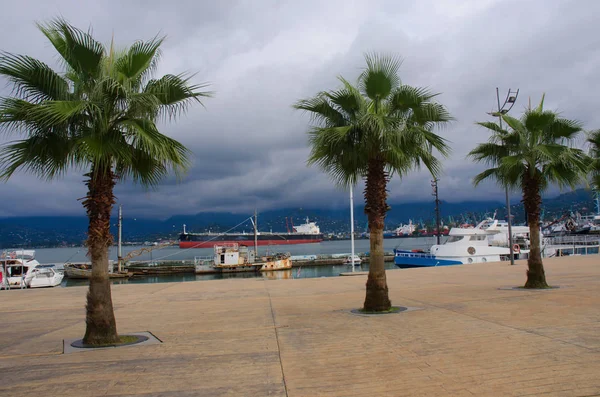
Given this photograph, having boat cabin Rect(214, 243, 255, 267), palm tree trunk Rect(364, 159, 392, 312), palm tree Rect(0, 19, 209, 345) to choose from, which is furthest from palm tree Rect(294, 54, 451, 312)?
boat cabin Rect(214, 243, 255, 267)

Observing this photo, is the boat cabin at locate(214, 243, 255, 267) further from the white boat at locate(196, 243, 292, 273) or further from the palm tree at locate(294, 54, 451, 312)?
the palm tree at locate(294, 54, 451, 312)

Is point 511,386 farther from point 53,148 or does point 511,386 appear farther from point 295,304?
point 295,304

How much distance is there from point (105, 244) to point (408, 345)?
17.6 feet

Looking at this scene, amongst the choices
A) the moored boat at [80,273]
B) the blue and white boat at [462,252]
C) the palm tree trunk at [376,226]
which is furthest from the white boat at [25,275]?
the palm tree trunk at [376,226]

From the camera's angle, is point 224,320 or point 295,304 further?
point 295,304

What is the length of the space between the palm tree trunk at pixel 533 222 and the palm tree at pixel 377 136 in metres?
4.70

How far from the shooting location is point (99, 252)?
28.0ft

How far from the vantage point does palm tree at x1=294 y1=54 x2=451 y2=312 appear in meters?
11.1

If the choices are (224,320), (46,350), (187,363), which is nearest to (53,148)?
(46,350)

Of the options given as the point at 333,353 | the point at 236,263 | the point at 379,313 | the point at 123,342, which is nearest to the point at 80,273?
the point at 236,263

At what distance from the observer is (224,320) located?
11.8m

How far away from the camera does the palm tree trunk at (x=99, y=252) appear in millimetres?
8555

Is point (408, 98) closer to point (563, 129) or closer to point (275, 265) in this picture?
point (563, 129)

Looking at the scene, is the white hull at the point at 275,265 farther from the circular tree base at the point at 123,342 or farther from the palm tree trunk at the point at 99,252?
the palm tree trunk at the point at 99,252
